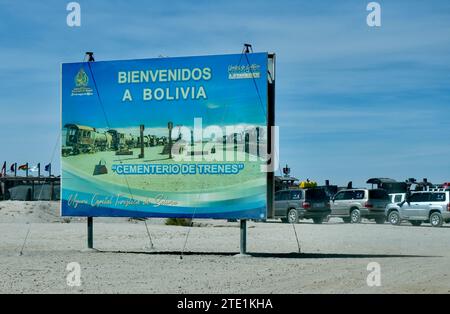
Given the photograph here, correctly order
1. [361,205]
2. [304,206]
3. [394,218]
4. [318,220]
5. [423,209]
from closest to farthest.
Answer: [423,209] < [394,218] < [304,206] < [318,220] < [361,205]

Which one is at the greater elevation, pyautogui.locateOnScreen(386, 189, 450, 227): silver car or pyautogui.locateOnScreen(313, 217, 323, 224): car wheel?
pyautogui.locateOnScreen(386, 189, 450, 227): silver car

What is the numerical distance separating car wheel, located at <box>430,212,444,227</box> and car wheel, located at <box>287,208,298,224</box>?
722cm

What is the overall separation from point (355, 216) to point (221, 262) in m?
25.5

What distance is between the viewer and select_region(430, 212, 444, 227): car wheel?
1507 inches

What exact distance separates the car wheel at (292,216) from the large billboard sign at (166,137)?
74.2 feet

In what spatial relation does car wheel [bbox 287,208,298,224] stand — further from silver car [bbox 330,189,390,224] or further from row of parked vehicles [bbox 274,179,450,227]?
silver car [bbox 330,189,390,224]

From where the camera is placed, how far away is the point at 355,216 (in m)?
42.2

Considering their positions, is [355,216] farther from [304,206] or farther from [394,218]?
[304,206]

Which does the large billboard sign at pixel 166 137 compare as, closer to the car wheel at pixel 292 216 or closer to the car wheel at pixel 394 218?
the car wheel at pixel 292 216

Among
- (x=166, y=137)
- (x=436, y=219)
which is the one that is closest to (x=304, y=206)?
(x=436, y=219)

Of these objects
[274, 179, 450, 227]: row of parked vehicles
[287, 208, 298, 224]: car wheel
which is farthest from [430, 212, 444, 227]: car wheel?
[287, 208, 298, 224]: car wheel
